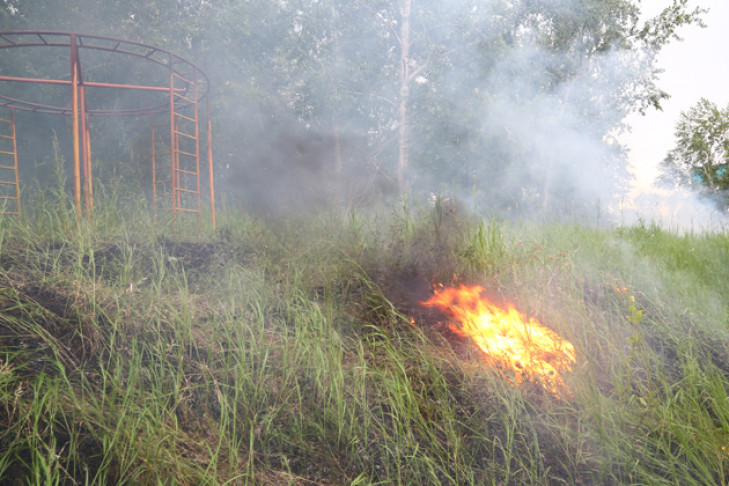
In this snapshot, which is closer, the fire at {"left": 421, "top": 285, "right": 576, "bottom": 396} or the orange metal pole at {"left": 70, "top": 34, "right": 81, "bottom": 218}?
the fire at {"left": 421, "top": 285, "right": 576, "bottom": 396}

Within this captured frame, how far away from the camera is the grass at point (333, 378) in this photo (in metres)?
2.02

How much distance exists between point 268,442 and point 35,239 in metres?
3.12

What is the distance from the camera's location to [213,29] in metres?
Result: 11.1

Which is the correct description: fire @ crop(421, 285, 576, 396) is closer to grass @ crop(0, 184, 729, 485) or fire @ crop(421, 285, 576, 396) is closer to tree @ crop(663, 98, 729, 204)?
grass @ crop(0, 184, 729, 485)

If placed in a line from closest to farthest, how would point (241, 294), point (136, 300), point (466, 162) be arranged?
point (136, 300) → point (241, 294) → point (466, 162)

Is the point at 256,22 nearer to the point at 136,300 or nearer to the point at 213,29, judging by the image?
the point at 213,29

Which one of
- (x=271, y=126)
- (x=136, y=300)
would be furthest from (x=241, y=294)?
(x=271, y=126)

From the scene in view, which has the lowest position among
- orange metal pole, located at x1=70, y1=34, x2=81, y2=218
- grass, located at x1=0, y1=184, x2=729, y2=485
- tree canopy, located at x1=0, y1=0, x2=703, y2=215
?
grass, located at x1=0, y1=184, x2=729, y2=485

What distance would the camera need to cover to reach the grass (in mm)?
2020

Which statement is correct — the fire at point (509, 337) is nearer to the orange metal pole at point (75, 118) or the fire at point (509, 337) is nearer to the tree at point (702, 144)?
the orange metal pole at point (75, 118)

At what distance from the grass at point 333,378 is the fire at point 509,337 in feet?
0.31

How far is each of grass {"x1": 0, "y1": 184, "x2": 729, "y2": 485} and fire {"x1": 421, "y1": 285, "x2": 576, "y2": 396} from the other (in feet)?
0.31

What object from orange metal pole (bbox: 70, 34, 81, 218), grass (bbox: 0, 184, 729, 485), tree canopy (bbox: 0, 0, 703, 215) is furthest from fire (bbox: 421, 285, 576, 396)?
tree canopy (bbox: 0, 0, 703, 215)

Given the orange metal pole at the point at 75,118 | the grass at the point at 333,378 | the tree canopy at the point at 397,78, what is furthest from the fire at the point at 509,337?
the tree canopy at the point at 397,78
